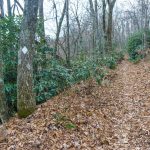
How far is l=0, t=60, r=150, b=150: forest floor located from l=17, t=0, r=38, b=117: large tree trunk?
1.71 ft

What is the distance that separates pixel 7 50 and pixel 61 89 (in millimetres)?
2785

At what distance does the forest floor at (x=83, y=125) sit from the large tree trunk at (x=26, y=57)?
1.71 ft

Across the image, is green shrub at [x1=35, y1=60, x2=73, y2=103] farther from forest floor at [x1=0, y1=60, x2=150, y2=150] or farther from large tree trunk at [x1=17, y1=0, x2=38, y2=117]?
large tree trunk at [x1=17, y1=0, x2=38, y2=117]

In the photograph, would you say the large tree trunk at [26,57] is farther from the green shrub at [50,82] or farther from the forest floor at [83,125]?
the green shrub at [50,82]

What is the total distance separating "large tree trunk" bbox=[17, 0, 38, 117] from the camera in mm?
7559

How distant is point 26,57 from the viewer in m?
7.61

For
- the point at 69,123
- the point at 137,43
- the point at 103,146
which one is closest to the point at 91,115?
the point at 69,123

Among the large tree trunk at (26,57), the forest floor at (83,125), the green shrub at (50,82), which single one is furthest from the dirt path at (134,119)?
the large tree trunk at (26,57)

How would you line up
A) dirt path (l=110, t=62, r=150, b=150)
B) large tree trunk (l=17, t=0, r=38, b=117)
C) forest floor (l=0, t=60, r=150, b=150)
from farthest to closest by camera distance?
1. large tree trunk (l=17, t=0, r=38, b=117)
2. dirt path (l=110, t=62, r=150, b=150)
3. forest floor (l=0, t=60, r=150, b=150)

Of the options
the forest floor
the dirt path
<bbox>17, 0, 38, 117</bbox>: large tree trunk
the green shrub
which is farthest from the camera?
the green shrub

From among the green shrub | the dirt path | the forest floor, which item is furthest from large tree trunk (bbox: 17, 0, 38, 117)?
the dirt path

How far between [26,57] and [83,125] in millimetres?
2349

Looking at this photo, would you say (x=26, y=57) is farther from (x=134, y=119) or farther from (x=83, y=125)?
(x=134, y=119)

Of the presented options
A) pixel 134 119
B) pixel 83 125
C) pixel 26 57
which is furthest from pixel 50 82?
pixel 134 119
